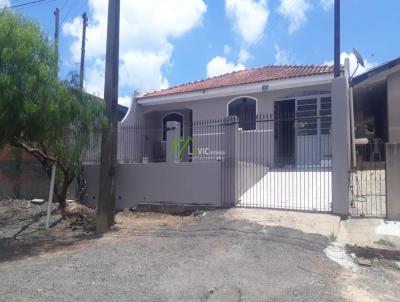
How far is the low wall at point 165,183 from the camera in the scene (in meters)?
11.1

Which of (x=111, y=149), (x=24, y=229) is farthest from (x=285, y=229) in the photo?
(x=24, y=229)

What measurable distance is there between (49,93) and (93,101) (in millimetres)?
1390

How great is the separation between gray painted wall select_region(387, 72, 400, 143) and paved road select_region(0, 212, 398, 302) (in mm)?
8817

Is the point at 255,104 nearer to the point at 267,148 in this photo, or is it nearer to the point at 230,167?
the point at 267,148

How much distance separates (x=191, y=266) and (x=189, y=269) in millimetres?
151

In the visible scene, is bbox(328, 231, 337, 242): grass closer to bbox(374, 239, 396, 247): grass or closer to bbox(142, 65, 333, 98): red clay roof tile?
bbox(374, 239, 396, 247): grass

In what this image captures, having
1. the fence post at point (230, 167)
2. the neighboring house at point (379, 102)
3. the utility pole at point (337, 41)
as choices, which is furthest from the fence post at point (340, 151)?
the neighboring house at point (379, 102)

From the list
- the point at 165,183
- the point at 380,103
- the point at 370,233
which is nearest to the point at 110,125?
the point at 165,183

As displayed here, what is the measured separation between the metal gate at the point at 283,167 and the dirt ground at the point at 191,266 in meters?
1.10

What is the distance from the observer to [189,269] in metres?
6.65

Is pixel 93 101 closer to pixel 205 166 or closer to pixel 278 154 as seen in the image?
pixel 205 166

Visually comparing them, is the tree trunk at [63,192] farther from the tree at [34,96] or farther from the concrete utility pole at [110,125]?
the tree at [34,96]

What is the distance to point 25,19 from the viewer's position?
8.84m

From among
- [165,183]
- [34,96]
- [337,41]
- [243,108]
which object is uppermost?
[337,41]
